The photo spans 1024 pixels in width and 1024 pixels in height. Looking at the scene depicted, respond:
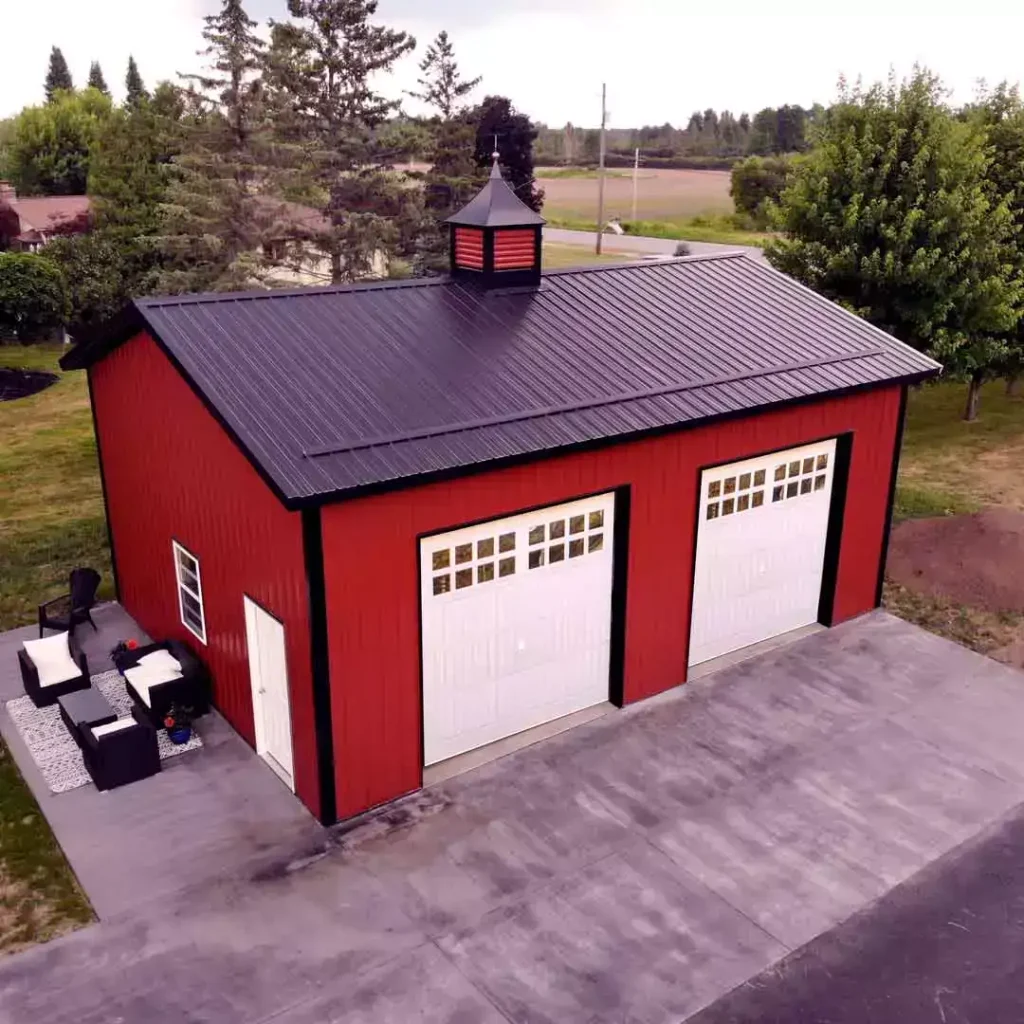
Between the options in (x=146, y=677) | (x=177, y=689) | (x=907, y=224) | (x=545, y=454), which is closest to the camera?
(x=545, y=454)

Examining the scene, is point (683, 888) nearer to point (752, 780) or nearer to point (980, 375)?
point (752, 780)

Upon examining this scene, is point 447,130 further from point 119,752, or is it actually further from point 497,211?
point 119,752

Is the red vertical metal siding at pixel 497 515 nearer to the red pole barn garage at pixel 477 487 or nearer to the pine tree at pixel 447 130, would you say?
the red pole barn garage at pixel 477 487

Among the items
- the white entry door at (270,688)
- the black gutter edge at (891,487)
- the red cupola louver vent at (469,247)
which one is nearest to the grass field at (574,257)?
the red cupola louver vent at (469,247)

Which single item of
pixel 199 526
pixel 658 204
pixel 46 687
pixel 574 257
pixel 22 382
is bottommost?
pixel 22 382

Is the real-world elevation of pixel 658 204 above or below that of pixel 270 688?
above

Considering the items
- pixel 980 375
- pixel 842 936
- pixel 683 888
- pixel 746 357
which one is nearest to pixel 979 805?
pixel 842 936

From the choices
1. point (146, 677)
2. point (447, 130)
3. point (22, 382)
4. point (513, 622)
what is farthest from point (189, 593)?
point (447, 130)

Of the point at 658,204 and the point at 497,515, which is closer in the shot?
the point at 497,515
